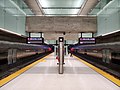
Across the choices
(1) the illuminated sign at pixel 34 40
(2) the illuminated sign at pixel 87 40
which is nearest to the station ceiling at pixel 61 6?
(1) the illuminated sign at pixel 34 40

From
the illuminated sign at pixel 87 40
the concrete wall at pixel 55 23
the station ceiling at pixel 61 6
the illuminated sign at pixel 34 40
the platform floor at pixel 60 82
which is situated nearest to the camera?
the platform floor at pixel 60 82

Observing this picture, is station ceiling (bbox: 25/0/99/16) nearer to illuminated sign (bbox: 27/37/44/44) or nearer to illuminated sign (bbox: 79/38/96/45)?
illuminated sign (bbox: 27/37/44/44)

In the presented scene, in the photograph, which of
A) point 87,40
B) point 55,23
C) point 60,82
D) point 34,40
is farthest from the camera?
point 87,40

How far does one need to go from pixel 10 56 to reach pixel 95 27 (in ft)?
42.5

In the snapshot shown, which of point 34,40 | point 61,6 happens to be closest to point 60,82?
point 61,6

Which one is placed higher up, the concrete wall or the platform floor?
the concrete wall

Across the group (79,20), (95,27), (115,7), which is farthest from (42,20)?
(115,7)

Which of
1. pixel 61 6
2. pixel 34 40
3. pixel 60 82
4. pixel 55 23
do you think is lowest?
pixel 60 82

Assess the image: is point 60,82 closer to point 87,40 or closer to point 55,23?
point 55,23

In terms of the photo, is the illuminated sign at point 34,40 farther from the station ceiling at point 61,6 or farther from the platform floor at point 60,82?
the platform floor at point 60,82

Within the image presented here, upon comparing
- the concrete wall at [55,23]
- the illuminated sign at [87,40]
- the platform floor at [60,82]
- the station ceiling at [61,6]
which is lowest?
the platform floor at [60,82]

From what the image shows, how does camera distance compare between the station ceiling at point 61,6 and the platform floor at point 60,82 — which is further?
the station ceiling at point 61,6

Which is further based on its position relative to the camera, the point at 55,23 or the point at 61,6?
the point at 55,23

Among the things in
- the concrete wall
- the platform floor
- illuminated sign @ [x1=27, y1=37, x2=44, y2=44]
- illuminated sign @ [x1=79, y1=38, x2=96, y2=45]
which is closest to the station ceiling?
the concrete wall
